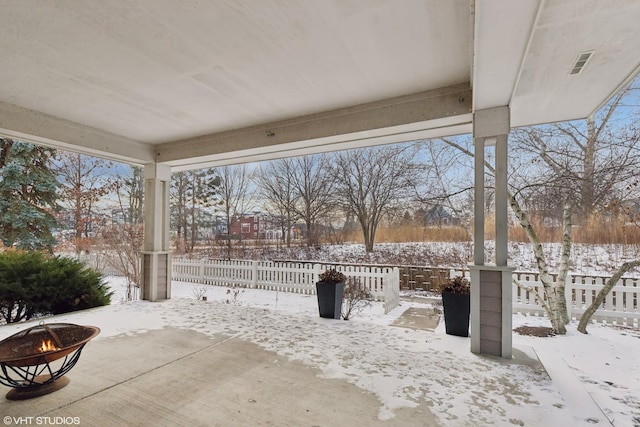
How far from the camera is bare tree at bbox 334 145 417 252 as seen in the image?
963 cm

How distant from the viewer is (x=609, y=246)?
6.09 meters

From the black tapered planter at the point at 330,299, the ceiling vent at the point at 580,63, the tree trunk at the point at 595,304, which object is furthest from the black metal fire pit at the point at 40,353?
the tree trunk at the point at 595,304

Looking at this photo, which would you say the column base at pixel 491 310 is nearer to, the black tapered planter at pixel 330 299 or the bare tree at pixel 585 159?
the black tapered planter at pixel 330 299

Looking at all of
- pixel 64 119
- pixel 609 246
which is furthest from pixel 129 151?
pixel 609 246

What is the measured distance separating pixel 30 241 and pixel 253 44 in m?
9.18

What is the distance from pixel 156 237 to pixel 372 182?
6.53 meters

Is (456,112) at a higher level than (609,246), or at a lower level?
higher

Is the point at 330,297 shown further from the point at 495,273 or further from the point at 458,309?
the point at 495,273

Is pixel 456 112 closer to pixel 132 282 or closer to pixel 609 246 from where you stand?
pixel 609 246

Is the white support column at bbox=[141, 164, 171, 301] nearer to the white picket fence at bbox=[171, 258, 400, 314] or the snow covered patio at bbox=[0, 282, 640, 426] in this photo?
the snow covered patio at bbox=[0, 282, 640, 426]

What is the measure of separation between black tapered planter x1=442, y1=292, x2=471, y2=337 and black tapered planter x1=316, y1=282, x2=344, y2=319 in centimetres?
165

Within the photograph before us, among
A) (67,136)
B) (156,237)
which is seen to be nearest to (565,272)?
(156,237)

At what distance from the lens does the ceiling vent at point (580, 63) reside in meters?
2.36

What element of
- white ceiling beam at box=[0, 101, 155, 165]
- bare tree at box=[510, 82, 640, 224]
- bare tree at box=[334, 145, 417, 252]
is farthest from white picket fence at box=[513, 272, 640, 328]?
white ceiling beam at box=[0, 101, 155, 165]
